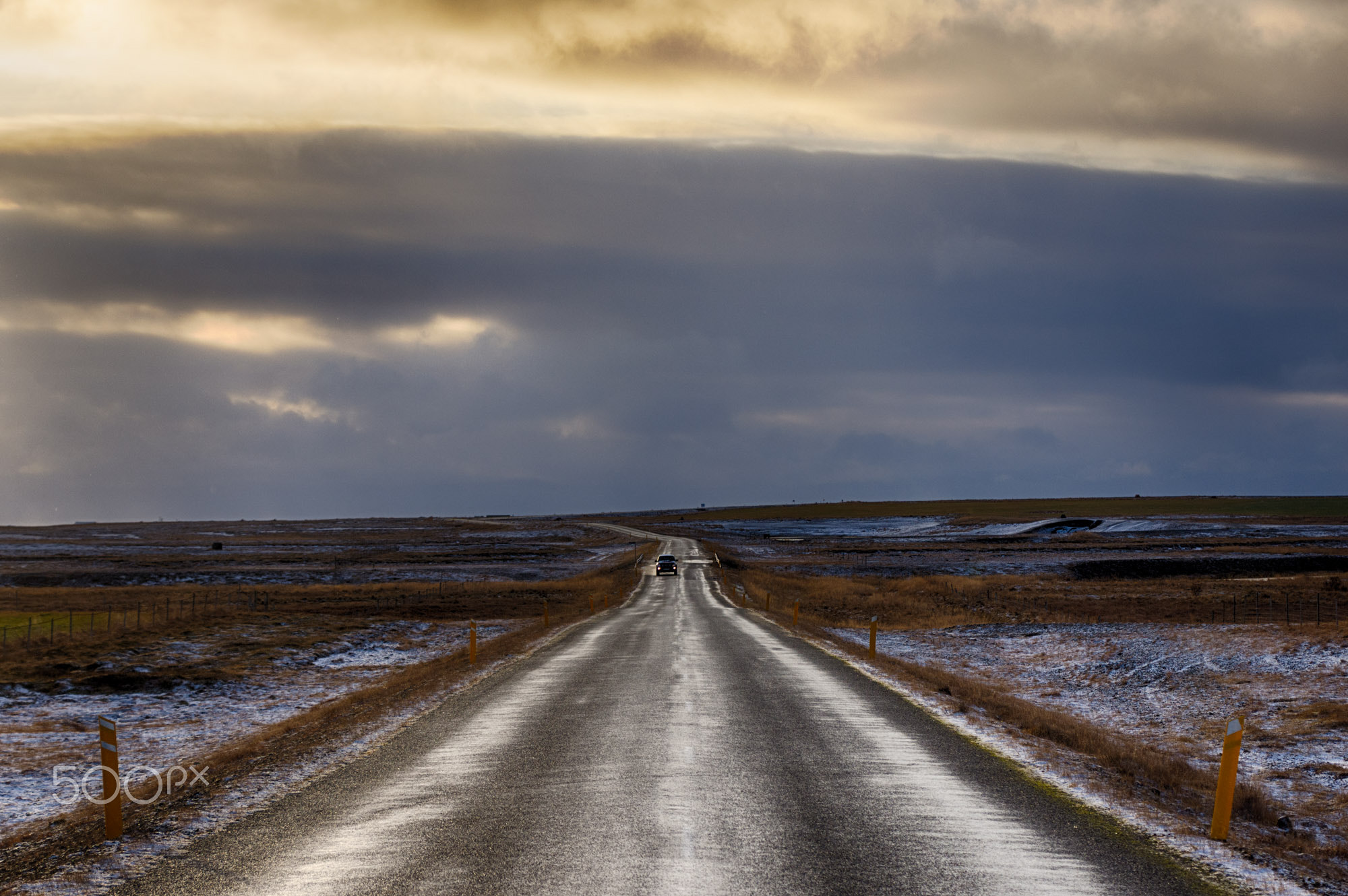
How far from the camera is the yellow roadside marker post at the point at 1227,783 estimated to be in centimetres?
957

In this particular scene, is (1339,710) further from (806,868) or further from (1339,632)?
(806,868)

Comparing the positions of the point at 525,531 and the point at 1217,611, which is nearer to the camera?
the point at 1217,611

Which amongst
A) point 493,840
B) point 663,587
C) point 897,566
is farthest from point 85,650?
point 897,566

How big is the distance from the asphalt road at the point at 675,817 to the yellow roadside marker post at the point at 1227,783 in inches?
42.2

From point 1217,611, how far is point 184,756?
46.4 meters

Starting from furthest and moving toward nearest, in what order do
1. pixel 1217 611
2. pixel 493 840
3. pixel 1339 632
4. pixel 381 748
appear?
pixel 1217 611 → pixel 1339 632 → pixel 381 748 → pixel 493 840

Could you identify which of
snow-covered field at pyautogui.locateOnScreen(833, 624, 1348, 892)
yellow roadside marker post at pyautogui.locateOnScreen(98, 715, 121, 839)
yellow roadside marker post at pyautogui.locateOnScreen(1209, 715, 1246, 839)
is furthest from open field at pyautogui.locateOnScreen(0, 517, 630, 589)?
yellow roadside marker post at pyautogui.locateOnScreen(1209, 715, 1246, 839)

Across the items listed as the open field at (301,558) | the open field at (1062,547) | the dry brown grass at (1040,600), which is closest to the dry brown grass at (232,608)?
the open field at (301,558)

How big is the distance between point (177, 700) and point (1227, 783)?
23861 millimetres

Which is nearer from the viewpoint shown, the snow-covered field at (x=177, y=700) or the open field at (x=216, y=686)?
the open field at (x=216, y=686)

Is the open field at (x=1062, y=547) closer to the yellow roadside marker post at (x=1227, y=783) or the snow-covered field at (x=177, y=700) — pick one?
the snow-covered field at (x=177, y=700)

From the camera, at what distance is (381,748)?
14367 millimetres

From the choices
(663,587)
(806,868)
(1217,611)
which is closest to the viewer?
(806,868)

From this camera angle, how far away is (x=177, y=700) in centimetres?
2452
